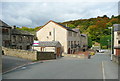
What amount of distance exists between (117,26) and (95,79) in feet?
109

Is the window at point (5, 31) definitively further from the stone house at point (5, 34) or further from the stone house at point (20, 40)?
the stone house at point (20, 40)

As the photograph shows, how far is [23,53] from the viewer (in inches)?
808

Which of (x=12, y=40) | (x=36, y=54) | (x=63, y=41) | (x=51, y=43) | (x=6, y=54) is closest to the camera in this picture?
(x=36, y=54)

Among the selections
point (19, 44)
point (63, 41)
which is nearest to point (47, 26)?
point (63, 41)

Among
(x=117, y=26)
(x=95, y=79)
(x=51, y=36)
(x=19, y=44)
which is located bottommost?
(x=95, y=79)

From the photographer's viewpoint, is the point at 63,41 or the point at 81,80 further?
the point at 63,41

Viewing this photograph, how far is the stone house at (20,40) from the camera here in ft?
94.9

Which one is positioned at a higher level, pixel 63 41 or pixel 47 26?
pixel 47 26

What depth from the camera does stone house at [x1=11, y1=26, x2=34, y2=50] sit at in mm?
28923

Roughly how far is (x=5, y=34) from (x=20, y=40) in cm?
476

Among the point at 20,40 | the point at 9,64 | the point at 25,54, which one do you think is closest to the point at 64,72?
the point at 9,64

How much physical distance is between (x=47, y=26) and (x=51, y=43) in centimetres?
828

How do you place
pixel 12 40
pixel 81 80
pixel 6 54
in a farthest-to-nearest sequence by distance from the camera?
pixel 12 40, pixel 6 54, pixel 81 80

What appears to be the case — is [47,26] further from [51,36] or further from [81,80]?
[81,80]
